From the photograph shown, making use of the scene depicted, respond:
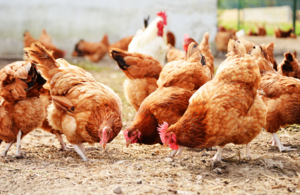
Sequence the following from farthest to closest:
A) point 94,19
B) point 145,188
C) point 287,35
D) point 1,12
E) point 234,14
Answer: point 234,14, point 287,35, point 94,19, point 1,12, point 145,188

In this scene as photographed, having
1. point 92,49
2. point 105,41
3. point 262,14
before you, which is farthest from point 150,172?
point 262,14

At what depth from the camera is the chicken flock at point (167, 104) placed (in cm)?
287

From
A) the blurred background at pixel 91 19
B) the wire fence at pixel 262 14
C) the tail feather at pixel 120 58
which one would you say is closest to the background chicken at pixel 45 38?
the blurred background at pixel 91 19

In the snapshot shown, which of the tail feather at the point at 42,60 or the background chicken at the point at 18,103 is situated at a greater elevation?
the tail feather at the point at 42,60

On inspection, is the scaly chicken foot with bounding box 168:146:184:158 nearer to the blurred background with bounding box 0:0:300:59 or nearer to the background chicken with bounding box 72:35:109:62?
the background chicken with bounding box 72:35:109:62

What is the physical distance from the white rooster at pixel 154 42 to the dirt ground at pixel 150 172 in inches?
135

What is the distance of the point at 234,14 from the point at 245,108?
1498 cm

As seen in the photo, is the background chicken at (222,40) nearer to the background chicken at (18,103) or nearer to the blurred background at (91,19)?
the blurred background at (91,19)

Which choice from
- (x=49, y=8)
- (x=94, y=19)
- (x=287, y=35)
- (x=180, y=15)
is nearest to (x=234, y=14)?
(x=287, y=35)

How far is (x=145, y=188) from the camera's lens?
244cm

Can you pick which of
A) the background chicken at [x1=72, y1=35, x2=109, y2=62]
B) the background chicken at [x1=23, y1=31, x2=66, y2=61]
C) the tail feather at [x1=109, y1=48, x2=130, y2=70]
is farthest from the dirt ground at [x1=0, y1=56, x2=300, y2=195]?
the background chicken at [x1=72, y1=35, x2=109, y2=62]

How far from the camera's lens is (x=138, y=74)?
15.1ft

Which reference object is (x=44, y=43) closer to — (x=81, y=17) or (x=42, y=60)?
(x=81, y=17)

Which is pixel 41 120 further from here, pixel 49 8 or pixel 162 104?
pixel 49 8
